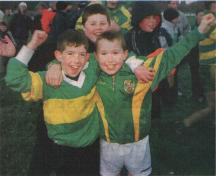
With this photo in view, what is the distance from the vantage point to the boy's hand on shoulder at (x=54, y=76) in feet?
4.62

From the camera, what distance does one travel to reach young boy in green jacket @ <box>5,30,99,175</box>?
1441 millimetres

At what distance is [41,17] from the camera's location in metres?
1.78

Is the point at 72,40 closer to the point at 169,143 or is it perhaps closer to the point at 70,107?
the point at 70,107

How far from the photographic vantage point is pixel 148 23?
1.68m

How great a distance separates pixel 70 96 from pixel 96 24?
0.30 metres

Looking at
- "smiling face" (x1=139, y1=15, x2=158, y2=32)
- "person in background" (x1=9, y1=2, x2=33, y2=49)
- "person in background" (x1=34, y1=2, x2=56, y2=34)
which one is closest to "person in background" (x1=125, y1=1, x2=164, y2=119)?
"smiling face" (x1=139, y1=15, x2=158, y2=32)

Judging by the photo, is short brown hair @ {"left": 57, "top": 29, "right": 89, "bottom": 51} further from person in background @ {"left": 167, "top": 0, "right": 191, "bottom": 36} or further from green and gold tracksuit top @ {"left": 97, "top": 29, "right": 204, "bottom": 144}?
person in background @ {"left": 167, "top": 0, "right": 191, "bottom": 36}

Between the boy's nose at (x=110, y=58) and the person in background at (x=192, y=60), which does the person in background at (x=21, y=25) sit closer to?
the boy's nose at (x=110, y=58)

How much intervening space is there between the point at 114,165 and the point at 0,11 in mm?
772

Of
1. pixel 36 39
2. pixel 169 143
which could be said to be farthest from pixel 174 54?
pixel 169 143

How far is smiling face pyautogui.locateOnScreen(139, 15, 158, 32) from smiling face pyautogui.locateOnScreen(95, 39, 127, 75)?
25 cm

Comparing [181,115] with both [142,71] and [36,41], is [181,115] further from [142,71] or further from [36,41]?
[36,41]

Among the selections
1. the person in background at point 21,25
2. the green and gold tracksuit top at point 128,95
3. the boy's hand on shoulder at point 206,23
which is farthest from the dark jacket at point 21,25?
the boy's hand on shoulder at point 206,23

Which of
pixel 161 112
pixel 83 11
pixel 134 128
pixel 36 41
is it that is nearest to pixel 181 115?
pixel 161 112
